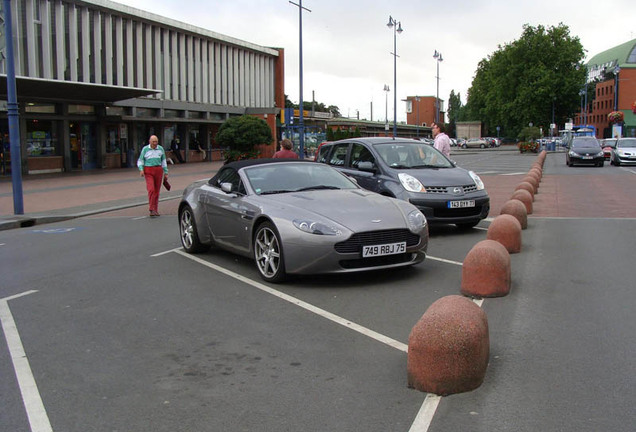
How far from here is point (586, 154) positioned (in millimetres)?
34156

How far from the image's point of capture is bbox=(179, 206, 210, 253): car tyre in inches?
361

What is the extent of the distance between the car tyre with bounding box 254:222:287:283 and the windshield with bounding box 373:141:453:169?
14.5 ft

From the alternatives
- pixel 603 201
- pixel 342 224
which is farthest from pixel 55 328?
pixel 603 201

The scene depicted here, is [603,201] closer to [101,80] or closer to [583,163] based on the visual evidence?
[583,163]

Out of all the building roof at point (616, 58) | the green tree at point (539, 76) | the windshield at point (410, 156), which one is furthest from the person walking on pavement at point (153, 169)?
the building roof at point (616, 58)

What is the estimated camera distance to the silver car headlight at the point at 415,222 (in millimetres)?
7230

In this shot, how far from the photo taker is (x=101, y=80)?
3572 centimetres

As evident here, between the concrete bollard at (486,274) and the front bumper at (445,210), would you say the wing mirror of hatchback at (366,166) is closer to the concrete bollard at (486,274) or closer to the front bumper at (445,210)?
the front bumper at (445,210)

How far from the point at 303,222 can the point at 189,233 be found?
297 centimetres

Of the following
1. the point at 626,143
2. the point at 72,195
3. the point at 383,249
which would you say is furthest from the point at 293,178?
the point at 626,143

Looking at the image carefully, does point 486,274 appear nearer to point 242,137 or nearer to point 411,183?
point 411,183

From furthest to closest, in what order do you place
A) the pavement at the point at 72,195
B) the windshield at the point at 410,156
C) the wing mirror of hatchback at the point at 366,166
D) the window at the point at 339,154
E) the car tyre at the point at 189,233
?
1. the pavement at the point at 72,195
2. the window at the point at 339,154
3. the windshield at the point at 410,156
4. the wing mirror of hatchback at the point at 366,166
5. the car tyre at the point at 189,233

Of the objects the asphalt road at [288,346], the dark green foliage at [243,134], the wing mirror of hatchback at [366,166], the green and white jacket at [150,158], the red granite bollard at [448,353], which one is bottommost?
the asphalt road at [288,346]

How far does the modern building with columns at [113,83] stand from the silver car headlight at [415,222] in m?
20.0
